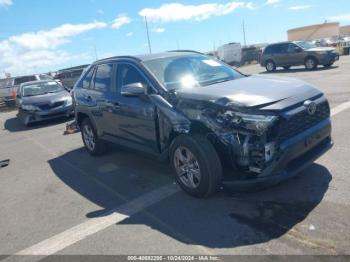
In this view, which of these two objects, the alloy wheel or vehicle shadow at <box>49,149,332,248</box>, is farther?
the alloy wheel

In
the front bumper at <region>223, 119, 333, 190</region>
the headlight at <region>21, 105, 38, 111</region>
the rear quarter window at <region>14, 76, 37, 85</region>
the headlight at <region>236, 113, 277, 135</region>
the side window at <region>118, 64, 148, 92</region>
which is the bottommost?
the front bumper at <region>223, 119, 333, 190</region>

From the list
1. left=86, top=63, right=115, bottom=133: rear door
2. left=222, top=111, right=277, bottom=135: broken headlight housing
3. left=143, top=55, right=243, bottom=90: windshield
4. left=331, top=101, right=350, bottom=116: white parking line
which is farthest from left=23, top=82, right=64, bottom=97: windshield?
left=222, top=111, right=277, bottom=135: broken headlight housing

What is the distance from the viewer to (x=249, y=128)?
3.89m

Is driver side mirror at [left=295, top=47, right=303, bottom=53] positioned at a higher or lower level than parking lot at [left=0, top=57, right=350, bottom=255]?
higher

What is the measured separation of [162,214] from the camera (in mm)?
4359

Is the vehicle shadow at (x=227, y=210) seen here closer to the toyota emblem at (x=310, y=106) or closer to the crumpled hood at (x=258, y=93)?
the toyota emblem at (x=310, y=106)

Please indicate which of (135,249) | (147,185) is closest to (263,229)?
(135,249)

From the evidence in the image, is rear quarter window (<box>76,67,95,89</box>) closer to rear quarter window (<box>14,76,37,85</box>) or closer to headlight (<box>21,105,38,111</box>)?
headlight (<box>21,105,38,111</box>)

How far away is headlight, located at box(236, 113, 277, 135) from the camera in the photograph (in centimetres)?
383

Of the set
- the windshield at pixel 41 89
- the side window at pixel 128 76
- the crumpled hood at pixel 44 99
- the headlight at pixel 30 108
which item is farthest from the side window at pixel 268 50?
the side window at pixel 128 76

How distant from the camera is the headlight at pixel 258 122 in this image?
12.6ft

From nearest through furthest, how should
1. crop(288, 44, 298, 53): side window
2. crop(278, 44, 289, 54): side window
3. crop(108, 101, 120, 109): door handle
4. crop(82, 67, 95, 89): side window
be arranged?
crop(108, 101, 120, 109): door handle
crop(82, 67, 95, 89): side window
crop(288, 44, 298, 53): side window
crop(278, 44, 289, 54): side window

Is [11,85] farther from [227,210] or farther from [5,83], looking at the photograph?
[227,210]

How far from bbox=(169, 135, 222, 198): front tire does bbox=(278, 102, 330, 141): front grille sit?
0.80m
